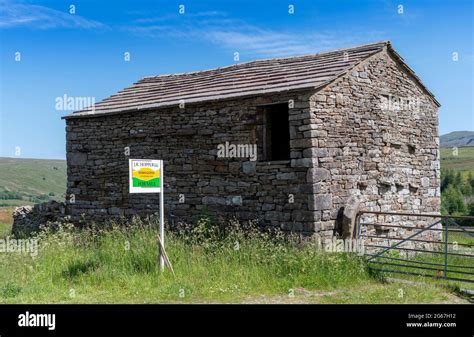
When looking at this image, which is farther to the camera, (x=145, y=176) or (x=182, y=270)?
(x=145, y=176)

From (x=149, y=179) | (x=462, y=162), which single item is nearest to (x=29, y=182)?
(x=462, y=162)

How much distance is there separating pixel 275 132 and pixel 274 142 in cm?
24

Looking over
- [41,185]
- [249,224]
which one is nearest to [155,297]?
[249,224]

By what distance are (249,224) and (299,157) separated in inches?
69.3

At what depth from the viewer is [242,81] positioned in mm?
11898

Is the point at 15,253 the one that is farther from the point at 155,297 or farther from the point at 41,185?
the point at 41,185

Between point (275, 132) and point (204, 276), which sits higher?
point (275, 132)

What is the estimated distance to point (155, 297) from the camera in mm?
7422

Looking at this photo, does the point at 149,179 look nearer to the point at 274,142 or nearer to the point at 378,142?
the point at 274,142

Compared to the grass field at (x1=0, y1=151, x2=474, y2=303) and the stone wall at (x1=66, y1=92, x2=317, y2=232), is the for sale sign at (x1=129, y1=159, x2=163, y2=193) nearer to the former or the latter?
the grass field at (x1=0, y1=151, x2=474, y2=303)

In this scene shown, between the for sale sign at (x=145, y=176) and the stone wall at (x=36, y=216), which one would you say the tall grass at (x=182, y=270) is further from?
the stone wall at (x=36, y=216)

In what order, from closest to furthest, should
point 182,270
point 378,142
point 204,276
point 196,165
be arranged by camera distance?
point 204,276
point 182,270
point 196,165
point 378,142

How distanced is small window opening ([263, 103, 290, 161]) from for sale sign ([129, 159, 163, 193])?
2.59m

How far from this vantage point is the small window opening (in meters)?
10.6
